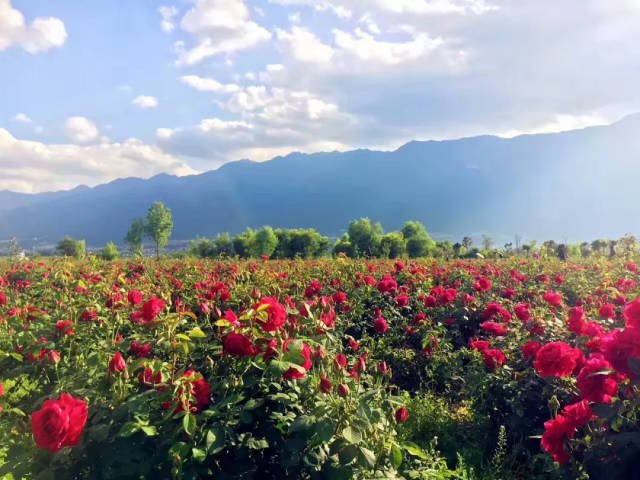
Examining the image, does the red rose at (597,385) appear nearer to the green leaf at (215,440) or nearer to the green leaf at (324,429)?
the green leaf at (324,429)

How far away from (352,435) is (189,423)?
2.33 feet

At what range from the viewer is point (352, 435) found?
178 cm

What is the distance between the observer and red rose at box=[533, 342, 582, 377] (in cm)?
215

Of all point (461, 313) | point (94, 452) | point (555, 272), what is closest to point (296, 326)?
point (94, 452)

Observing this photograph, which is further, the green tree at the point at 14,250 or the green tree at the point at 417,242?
the green tree at the point at 417,242

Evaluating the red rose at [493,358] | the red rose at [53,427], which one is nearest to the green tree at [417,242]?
the red rose at [493,358]

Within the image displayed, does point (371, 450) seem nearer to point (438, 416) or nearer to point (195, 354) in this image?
point (195, 354)

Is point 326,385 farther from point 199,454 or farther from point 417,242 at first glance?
point 417,242

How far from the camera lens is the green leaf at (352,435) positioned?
5.73 ft

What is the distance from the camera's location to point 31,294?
562cm

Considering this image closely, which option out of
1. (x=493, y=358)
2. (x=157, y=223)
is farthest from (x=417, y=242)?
(x=493, y=358)

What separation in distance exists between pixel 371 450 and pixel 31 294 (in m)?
5.58

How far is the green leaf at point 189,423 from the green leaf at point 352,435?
0.65m

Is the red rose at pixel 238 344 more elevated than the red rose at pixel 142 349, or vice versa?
the red rose at pixel 238 344
